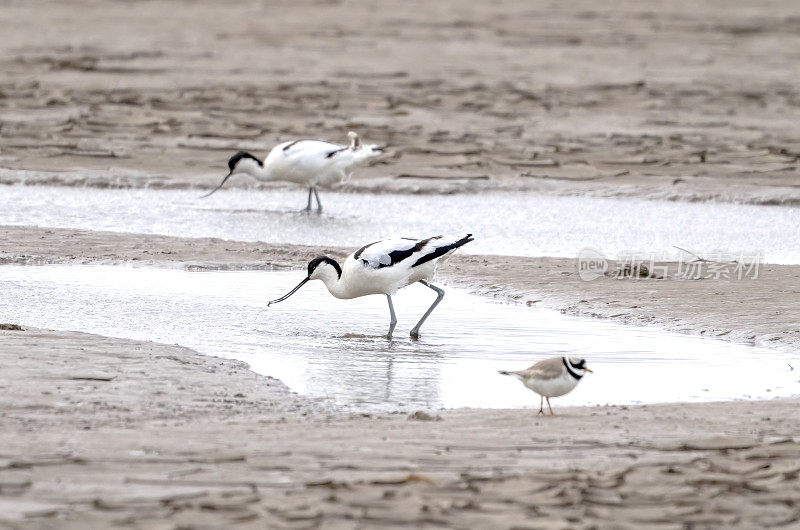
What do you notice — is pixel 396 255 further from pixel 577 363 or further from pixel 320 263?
pixel 577 363

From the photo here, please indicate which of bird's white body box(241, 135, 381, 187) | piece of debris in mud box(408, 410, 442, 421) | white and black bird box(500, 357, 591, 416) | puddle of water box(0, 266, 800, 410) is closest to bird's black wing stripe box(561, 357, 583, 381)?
white and black bird box(500, 357, 591, 416)

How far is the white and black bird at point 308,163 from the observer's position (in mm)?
13805

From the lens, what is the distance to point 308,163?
543 inches

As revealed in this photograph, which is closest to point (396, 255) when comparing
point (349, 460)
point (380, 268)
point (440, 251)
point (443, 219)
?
point (380, 268)

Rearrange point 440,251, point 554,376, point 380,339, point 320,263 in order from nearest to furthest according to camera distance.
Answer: point 554,376 → point 380,339 → point 320,263 → point 440,251

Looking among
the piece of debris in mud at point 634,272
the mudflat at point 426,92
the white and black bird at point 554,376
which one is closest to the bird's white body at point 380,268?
the piece of debris in mud at point 634,272

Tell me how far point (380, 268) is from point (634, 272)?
2.63 metres

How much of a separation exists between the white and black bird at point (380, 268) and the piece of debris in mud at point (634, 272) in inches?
80.4

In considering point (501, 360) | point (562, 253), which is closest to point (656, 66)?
point (562, 253)

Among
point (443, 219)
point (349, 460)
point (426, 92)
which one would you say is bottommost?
point (349, 460)

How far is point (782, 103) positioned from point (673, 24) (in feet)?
15.6

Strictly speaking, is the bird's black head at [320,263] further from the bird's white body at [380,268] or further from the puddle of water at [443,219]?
the puddle of water at [443,219]

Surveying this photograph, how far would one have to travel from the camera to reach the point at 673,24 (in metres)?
22.4

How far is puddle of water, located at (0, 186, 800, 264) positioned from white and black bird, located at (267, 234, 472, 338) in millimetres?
2801
